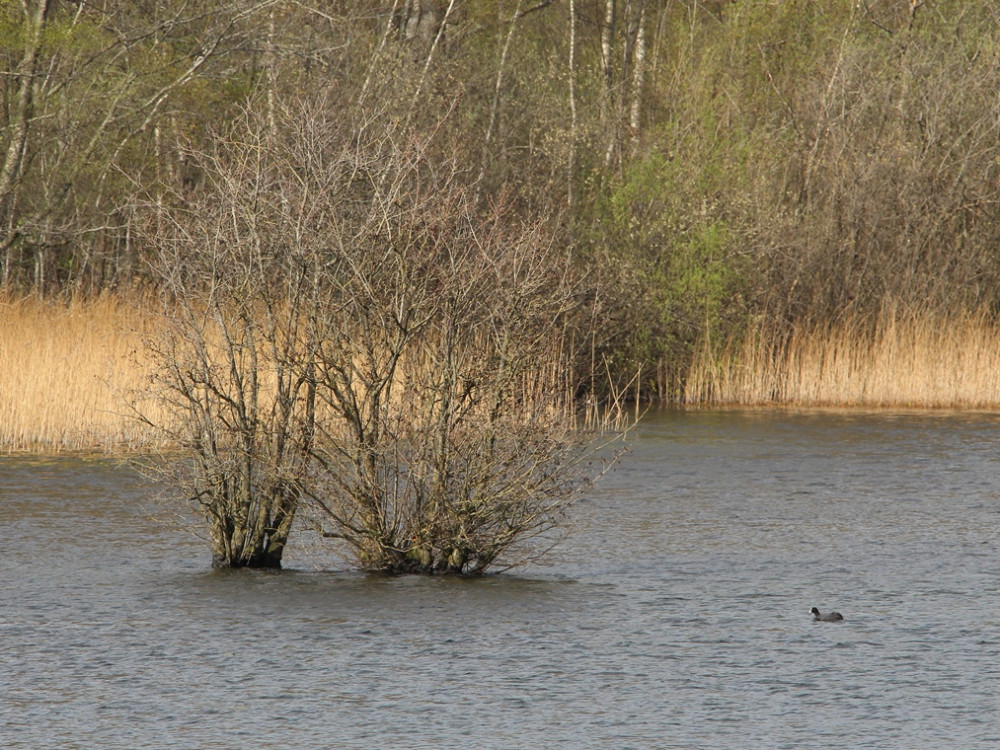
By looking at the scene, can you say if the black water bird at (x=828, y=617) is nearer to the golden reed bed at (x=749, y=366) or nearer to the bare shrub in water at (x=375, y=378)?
the bare shrub in water at (x=375, y=378)

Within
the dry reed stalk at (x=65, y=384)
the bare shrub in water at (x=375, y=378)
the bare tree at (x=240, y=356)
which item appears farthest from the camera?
the dry reed stalk at (x=65, y=384)

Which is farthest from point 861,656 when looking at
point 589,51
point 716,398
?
point 589,51

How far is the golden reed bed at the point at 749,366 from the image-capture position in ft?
54.5

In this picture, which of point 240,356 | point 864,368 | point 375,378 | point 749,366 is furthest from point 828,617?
point 749,366

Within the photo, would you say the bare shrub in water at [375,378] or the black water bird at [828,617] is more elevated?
the bare shrub in water at [375,378]

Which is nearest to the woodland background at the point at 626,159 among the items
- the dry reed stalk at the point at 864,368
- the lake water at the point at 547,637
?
the dry reed stalk at the point at 864,368

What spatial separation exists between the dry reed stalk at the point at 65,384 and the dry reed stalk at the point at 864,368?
8.25 metres

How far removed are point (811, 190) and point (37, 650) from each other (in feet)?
60.3

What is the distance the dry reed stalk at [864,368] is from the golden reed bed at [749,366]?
0.7 inches

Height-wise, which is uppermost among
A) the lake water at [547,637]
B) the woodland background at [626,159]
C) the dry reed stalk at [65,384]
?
the woodland background at [626,159]

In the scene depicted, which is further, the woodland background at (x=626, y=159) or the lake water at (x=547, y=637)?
the woodland background at (x=626, y=159)

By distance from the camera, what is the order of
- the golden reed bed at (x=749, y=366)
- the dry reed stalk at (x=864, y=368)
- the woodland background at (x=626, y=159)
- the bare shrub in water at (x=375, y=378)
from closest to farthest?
the bare shrub in water at (x=375, y=378), the golden reed bed at (x=749, y=366), the dry reed stalk at (x=864, y=368), the woodland background at (x=626, y=159)

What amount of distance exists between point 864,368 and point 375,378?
13.2m

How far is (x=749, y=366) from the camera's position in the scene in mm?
21812
